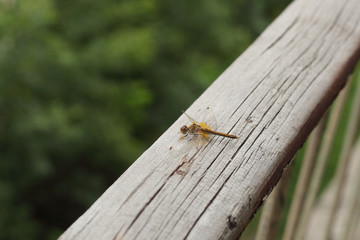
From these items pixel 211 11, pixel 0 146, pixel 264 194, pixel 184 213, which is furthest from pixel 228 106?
pixel 211 11

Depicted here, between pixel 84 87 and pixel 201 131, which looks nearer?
pixel 201 131

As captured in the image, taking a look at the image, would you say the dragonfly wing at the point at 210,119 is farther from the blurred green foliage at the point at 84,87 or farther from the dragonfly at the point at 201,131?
the blurred green foliage at the point at 84,87

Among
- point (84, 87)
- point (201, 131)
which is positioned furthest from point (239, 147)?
point (84, 87)

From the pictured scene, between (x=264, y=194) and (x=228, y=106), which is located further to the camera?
(x=228, y=106)

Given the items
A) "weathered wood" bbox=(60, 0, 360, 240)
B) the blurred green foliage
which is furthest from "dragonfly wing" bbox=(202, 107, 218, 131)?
the blurred green foliage

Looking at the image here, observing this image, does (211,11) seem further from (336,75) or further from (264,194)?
(264,194)

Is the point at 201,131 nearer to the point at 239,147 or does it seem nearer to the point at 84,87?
the point at 239,147

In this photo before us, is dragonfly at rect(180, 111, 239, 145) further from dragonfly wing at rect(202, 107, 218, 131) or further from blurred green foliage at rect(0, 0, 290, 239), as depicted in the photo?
blurred green foliage at rect(0, 0, 290, 239)
